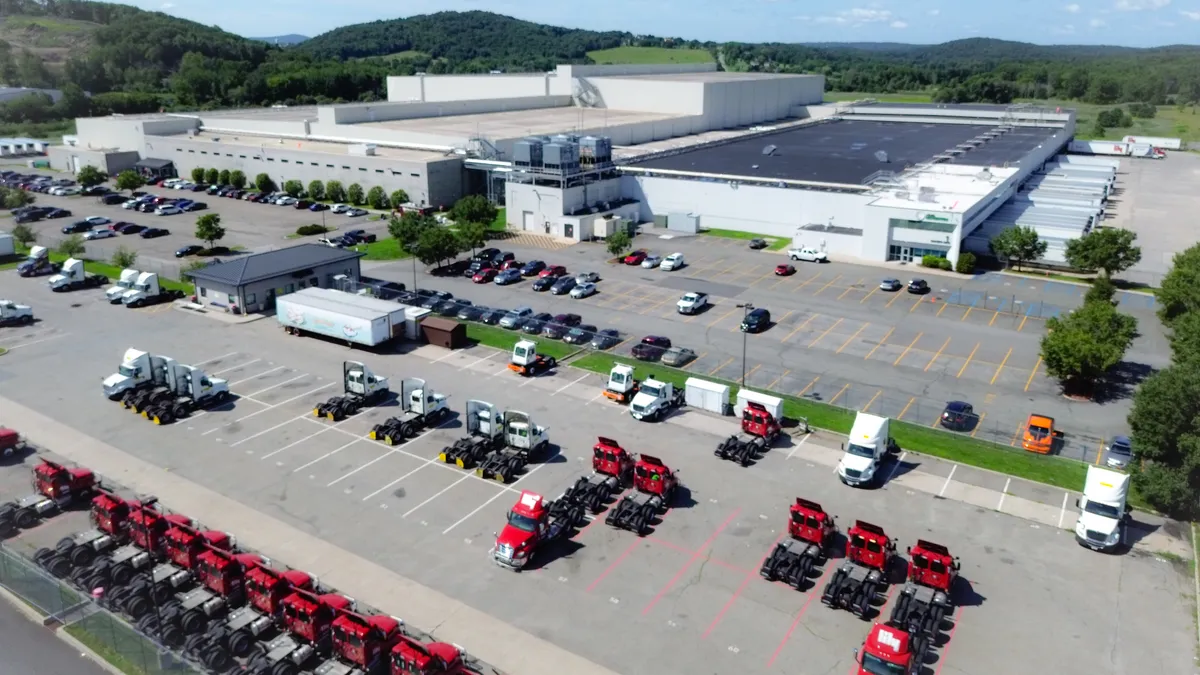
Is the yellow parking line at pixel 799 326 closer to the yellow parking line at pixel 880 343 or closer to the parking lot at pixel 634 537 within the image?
the yellow parking line at pixel 880 343

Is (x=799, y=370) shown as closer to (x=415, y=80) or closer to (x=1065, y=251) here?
(x=1065, y=251)

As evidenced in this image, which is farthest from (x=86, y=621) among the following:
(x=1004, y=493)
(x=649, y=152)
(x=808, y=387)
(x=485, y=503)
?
(x=649, y=152)

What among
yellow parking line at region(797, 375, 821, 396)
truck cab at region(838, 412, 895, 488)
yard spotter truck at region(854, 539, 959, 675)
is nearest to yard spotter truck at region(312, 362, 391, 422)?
yellow parking line at region(797, 375, 821, 396)

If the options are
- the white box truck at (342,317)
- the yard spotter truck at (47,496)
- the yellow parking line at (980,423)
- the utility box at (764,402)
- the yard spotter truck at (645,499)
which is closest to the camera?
the yard spotter truck at (47,496)

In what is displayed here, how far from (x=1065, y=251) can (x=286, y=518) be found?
5785 cm

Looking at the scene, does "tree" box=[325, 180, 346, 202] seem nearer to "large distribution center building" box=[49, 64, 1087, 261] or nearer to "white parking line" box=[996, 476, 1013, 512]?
"large distribution center building" box=[49, 64, 1087, 261]

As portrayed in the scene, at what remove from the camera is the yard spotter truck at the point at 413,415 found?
109 ft

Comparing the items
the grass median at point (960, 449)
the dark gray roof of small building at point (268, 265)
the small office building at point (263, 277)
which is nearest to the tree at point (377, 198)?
the dark gray roof of small building at point (268, 265)

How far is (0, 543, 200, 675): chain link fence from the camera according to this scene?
19344mm

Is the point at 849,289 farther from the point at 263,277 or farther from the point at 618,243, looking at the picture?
the point at 263,277

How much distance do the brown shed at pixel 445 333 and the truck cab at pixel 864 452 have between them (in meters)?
21.3

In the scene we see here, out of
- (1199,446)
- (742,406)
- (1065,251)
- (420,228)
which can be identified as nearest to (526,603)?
(742,406)

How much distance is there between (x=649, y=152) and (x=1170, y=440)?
224 ft

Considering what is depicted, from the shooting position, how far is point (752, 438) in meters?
33.3
